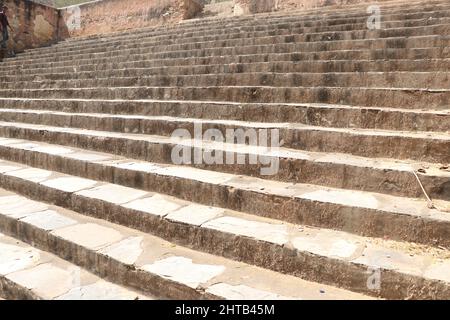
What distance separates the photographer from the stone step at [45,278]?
6.89ft

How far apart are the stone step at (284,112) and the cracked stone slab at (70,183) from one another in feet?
4.04

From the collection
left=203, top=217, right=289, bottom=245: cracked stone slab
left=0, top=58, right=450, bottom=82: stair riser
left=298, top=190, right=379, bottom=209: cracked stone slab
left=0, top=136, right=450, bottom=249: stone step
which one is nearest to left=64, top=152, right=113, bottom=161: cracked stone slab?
left=0, top=136, right=450, bottom=249: stone step

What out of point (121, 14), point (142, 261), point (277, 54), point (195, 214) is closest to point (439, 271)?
point (195, 214)

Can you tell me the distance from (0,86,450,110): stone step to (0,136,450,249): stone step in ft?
3.31

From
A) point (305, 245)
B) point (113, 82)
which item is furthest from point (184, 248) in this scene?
point (113, 82)

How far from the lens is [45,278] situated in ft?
7.41

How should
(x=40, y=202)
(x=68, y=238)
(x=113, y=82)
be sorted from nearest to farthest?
1. (x=68, y=238)
2. (x=40, y=202)
3. (x=113, y=82)

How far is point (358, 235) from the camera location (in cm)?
214

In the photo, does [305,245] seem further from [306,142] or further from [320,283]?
[306,142]

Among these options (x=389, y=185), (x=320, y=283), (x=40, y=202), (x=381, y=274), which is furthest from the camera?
(x=40, y=202)

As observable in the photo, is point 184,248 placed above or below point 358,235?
below

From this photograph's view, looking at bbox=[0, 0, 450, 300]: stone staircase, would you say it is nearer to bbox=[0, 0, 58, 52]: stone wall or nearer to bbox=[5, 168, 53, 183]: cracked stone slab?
bbox=[5, 168, 53, 183]: cracked stone slab

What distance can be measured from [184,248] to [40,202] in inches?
67.4

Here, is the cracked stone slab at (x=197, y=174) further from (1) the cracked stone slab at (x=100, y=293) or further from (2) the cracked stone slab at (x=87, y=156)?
(1) the cracked stone slab at (x=100, y=293)
